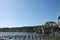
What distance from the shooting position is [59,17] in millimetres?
60000

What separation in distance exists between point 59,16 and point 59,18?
0.95 metres

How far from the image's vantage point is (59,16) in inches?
2367

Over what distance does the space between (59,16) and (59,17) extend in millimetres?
414

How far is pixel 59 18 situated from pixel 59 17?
77 cm

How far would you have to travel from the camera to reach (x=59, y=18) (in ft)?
199
